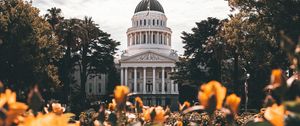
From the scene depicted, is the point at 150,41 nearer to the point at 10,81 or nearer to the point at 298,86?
the point at 10,81

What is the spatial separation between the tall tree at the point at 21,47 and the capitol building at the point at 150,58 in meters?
47.9

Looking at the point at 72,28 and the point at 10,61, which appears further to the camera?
the point at 72,28

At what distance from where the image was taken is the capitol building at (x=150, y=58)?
77.2m

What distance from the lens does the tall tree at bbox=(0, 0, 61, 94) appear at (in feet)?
81.0

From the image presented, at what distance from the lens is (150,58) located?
3039 inches

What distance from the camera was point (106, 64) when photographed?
49469 mm

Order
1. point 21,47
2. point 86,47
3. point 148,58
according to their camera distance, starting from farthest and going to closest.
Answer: point 148,58 → point 86,47 → point 21,47

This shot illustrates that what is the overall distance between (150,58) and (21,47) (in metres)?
53.0

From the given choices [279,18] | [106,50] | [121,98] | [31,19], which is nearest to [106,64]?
[106,50]

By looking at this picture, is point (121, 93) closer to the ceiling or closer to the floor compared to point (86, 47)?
closer to the floor

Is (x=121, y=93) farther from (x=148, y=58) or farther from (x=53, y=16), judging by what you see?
(x=148, y=58)

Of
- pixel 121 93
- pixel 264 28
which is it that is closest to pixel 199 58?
pixel 264 28

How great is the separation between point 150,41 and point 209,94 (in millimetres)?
82420

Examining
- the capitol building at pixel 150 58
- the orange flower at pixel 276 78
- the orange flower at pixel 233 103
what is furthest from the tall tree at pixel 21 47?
the capitol building at pixel 150 58
